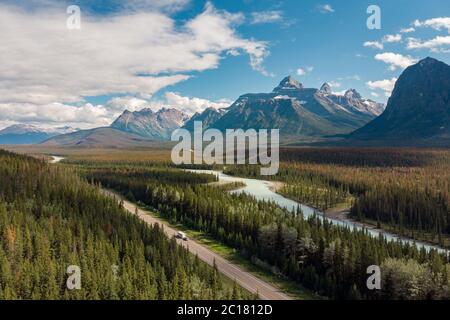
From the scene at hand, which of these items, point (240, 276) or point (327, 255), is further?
point (240, 276)

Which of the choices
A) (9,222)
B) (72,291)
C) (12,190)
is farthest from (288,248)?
(12,190)

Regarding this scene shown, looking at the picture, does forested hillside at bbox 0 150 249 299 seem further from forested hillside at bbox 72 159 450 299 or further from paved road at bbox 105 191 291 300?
forested hillside at bbox 72 159 450 299

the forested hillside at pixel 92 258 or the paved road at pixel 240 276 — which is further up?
the forested hillside at pixel 92 258

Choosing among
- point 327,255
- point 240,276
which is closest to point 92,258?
point 240,276

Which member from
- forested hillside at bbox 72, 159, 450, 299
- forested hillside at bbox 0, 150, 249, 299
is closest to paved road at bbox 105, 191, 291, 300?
forested hillside at bbox 0, 150, 249, 299

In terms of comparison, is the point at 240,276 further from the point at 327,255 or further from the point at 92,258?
the point at 92,258

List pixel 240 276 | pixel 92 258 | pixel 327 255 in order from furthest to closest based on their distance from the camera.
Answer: pixel 240 276 → pixel 327 255 → pixel 92 258

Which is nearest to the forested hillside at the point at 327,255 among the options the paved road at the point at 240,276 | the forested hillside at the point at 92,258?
the paved road at the point at 240,276

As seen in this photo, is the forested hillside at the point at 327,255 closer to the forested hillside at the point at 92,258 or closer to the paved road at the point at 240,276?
the paved road at the point at 240,276
